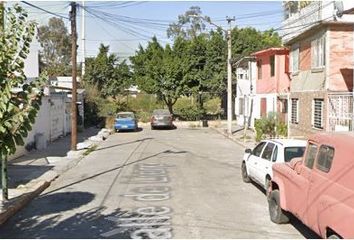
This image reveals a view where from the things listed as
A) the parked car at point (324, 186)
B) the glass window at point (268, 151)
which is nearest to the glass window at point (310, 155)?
the parked car at point (324, 186)

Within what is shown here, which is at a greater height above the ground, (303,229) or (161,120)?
(161,120)

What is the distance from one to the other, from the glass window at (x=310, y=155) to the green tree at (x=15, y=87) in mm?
4254

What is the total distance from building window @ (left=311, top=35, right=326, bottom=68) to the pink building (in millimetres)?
6013

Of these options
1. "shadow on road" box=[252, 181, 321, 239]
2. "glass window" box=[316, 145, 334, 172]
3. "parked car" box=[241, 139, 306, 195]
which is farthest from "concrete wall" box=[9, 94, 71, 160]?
"glass window" box=[316, 145, 334, 172]

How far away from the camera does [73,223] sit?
32.7ft

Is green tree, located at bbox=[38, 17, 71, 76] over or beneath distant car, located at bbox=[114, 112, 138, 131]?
over

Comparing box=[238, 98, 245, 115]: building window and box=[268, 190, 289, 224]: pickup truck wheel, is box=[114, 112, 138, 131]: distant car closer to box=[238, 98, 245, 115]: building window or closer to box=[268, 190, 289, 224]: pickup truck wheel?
box=[238, 98, 245, 115]: building window

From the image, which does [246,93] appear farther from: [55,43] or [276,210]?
[55,43]

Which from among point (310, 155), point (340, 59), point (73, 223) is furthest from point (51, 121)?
point (310, 155)

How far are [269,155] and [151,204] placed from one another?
315 centimetres

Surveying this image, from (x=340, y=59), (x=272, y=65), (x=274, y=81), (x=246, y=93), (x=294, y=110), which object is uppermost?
(x=272, y=65)

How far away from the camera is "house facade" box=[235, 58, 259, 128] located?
123ft

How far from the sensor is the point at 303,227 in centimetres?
951

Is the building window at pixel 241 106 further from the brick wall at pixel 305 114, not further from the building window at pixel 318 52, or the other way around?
the building window at pixel 318 52
